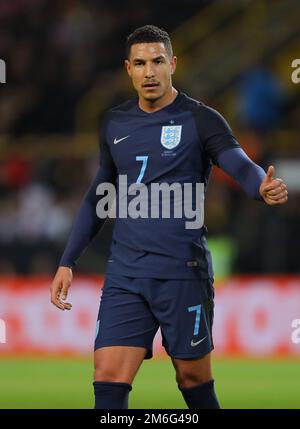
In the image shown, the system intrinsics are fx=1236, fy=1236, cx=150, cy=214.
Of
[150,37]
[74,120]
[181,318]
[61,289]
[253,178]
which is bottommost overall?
[181,318]

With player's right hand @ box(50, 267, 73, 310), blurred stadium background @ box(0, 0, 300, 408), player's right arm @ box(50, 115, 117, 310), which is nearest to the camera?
player's right hand @ box(50, 267, 73, 310)

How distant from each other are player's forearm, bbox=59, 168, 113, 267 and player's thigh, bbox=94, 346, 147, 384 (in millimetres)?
568

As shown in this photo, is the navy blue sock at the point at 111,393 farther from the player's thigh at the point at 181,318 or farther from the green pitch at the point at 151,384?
the green pitch at the point at 151,384


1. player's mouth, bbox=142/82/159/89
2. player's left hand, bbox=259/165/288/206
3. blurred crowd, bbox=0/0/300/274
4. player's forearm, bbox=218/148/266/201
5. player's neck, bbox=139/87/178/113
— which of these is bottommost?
player's left hand, bbox=259/165/288/206

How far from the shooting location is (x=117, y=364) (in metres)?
5.67

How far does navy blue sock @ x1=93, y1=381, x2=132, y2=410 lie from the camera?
5.65m

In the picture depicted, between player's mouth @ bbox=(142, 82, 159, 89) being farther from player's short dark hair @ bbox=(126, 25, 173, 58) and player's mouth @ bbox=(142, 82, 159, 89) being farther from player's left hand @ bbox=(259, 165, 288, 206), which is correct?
player's left hand @ bbox=(259, 165, 288, 206)

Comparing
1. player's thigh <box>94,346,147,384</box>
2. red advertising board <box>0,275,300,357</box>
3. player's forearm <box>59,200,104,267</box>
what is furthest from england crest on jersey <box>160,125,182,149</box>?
red advertising board <box>0,275,300,357</box>

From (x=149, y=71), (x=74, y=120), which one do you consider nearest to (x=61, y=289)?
(x=149, y=71)

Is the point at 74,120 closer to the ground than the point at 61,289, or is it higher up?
higher up

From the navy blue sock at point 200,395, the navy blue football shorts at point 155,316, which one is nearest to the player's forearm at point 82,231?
the navy blue football shorts at point 155,316

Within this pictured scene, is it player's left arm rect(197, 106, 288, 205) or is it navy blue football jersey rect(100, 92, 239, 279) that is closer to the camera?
player's left arm rect(197, 106, 288, 205)

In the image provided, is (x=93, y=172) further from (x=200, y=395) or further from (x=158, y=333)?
(x=200, y=395)

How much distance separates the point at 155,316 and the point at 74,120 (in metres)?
9.84
